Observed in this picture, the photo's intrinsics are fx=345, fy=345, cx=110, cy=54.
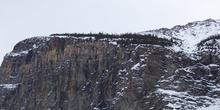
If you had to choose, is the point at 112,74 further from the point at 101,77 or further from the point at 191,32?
the point at 191,32

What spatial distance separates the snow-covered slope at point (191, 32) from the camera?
70.7 meters

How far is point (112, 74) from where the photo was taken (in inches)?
2371

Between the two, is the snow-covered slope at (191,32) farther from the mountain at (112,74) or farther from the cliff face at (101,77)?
the cliff face at (101,77)

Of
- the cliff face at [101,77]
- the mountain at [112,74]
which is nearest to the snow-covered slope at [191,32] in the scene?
the mountain at [112,74]

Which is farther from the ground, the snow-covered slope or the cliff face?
the snow-covered slope

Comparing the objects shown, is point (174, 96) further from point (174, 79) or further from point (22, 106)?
point (22, 106)

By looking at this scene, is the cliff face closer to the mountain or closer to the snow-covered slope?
the mountain

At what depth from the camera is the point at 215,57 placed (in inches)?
2360

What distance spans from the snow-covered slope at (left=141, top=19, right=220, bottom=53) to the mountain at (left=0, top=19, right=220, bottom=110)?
667mm

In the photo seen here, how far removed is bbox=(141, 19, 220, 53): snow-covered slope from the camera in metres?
70.7

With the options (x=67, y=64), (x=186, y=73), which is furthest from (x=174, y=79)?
(x=67, y=64)

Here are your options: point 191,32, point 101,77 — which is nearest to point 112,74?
point 101,77

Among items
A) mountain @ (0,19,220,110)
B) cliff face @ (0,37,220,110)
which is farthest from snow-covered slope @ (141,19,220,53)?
cliff face @ (0,37,220,110)

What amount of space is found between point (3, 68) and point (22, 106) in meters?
11.4
